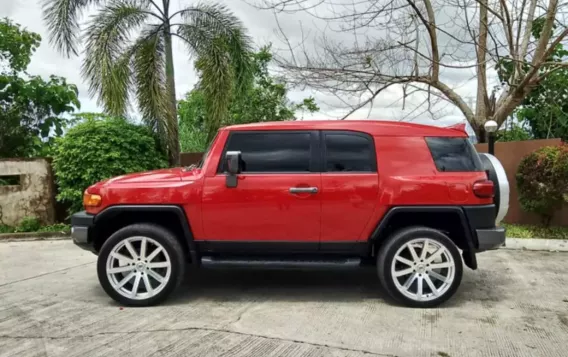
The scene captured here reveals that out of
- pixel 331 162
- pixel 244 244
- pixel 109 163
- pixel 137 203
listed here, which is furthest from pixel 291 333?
pixel 109 163

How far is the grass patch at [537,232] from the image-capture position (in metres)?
8.30

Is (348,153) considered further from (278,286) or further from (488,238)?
(278,286)

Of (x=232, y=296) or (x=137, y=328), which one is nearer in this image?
(x=137, y=328)

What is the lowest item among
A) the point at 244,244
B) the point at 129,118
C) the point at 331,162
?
the point at 244,244

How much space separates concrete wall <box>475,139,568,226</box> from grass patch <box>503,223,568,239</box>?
0.26 m

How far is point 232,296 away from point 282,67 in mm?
7258

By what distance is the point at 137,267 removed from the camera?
15.3 ft

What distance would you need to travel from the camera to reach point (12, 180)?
1004 cm

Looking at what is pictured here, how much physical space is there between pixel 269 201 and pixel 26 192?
6.84 metres

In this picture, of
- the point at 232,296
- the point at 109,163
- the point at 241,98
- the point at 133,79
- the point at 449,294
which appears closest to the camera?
the point at 449,294

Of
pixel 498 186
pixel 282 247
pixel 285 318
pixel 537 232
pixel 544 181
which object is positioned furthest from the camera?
pixel 537 232

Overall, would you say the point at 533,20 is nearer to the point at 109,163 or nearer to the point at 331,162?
the point at 331,162

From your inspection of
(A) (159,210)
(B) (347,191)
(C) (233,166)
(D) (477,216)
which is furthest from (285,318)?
(D) (477,216)

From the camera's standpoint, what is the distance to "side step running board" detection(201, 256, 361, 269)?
4.59 meters
